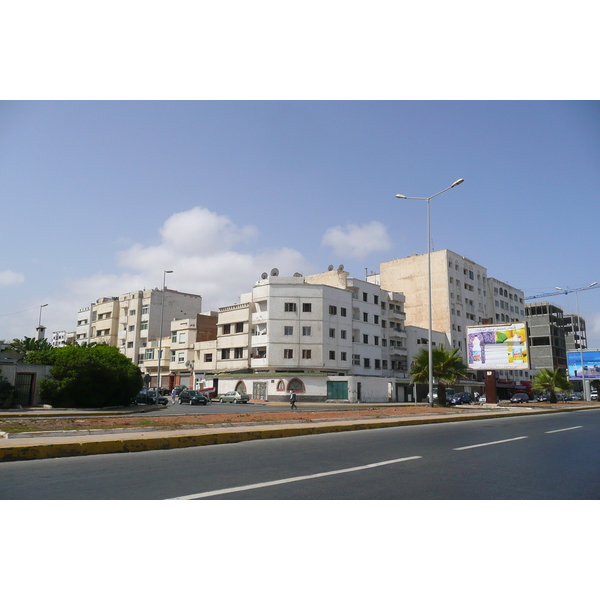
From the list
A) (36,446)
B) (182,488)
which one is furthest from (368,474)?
(36,446)

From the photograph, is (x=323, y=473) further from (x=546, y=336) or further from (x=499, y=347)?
(x=546, y=336)

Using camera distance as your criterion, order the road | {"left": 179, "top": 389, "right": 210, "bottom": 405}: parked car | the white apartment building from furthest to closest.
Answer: the white apartment building < {"left": 179, "top": 389, "right": 210, "bottom": 405}: parked car < the road

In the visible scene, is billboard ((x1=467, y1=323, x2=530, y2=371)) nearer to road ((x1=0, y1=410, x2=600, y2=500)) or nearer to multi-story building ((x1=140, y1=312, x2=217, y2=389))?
road ((x1=0, y1=410, x2=600, y2=500))

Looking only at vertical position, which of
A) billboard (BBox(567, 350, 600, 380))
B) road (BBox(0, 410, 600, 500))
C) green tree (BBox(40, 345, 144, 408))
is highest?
billboard (BBox(567, 350, 600, 380))

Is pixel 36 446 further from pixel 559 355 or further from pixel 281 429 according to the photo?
pixel 559 355

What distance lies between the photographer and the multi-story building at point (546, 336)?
352 feet

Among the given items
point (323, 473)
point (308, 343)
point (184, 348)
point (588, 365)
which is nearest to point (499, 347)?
point (308, 343)

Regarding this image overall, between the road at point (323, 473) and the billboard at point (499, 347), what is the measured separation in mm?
26588

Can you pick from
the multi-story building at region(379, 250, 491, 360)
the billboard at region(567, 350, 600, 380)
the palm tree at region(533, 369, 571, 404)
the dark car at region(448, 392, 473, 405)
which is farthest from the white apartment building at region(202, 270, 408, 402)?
the billboard at region(567, 350, 600, 380)

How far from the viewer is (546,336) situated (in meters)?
109

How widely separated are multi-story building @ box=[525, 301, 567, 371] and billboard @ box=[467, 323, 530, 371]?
75.3 metres

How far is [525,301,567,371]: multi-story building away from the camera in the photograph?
10732 cm

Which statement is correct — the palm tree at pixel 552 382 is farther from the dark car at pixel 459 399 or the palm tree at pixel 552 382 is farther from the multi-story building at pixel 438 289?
the multi-story building at pixel 438 289

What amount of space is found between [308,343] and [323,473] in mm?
49666
